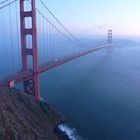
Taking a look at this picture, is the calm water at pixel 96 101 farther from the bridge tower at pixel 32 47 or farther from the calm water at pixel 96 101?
the bridge tower at pixel 32 47

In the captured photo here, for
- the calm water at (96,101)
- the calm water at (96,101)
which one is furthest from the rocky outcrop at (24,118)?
the calm water at (96,101)

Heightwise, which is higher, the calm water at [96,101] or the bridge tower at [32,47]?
the bridge tower at [32,47]

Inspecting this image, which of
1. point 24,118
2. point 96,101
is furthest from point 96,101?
point 24,118

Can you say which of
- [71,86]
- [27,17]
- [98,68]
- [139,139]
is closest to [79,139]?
[139,139]

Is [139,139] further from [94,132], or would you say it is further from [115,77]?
[115,77]

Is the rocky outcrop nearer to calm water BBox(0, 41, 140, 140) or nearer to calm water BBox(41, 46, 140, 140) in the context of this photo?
calm water BBox(0, 41, 140, 140)

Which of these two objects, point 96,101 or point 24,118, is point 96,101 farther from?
point 24,118
